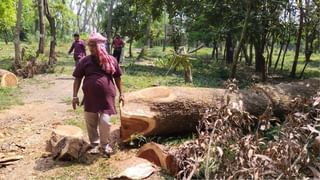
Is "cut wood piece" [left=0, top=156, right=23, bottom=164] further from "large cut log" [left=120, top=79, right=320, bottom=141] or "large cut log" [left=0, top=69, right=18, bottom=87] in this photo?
"large cut log" [left=0, top=69, right=18, bottom=87]

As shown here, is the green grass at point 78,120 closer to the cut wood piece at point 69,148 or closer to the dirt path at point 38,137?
the dirt path at point 38,137

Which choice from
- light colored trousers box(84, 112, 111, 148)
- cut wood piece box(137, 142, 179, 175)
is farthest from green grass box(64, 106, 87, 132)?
cut wood piece box(137, 142, 179, 175)

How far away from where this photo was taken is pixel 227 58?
25.7 metres

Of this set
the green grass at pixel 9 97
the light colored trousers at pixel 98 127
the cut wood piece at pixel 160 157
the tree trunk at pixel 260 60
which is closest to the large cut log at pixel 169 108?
the light colored trousers at pixel 98 127

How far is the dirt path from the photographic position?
5.58 meters

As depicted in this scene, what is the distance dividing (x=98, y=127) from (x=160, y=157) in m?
1.26

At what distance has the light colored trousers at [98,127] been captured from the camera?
233 inches

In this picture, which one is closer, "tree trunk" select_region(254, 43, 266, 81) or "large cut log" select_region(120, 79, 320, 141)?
"large cut log" select_region(120, 79, 320, 141)

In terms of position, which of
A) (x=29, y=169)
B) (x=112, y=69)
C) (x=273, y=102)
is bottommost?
(x=29, y=169)

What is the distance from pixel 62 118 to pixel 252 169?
590 cm

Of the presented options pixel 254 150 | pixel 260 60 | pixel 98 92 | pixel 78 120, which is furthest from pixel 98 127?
pixel 260 60

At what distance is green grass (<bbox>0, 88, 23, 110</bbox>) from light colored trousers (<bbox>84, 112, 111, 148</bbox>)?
14.2 feet

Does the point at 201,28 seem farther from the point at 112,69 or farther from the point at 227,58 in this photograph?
the point at 112,69

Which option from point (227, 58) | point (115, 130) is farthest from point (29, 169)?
point (227, 58)
